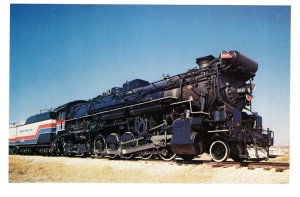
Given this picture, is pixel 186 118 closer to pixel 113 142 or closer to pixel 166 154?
pixel 166 154

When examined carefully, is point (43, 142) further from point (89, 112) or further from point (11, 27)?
point (11, 27)

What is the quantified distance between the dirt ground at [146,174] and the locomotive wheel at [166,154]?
1.15 metres

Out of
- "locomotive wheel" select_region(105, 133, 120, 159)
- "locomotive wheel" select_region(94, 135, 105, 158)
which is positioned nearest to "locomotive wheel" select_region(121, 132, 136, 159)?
"locomotive wheel" select_region(105, 133, 120, 159)

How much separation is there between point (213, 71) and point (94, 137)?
306 inches

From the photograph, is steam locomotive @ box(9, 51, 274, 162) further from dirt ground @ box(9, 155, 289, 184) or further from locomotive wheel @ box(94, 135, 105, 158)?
dirt ground @ box(9, 155, 289, 184)

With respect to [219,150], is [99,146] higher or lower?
lower

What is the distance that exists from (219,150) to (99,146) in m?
6.93

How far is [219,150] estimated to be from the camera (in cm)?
1017

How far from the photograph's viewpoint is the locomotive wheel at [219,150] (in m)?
9.86

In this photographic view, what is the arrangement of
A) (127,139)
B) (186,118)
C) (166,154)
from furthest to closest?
1. (127,139)
2. (166,154)
3. (186,118)

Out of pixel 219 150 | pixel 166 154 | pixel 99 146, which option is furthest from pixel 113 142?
pixel 219 150

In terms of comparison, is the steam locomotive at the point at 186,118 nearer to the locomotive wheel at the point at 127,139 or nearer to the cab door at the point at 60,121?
the locomotive wheel at the point at 127,139

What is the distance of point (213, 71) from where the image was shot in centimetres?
1084
